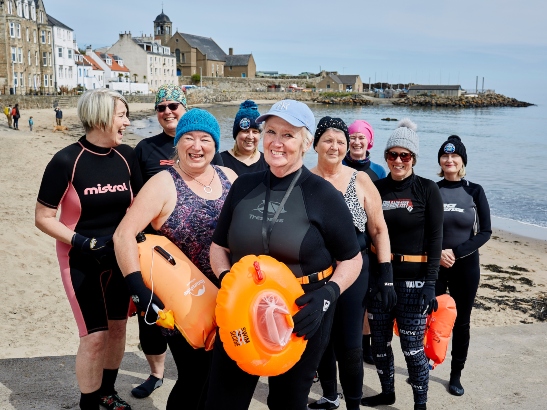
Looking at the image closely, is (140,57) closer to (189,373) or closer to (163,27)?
(163,27)

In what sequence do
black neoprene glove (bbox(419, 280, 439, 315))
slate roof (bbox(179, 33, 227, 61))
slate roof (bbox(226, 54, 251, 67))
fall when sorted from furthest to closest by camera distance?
slate roof (bbox(226, 54, 251, 67)) < slate roof (bbox(179, 33, 227, 61)) < black neoprene glove (bbox(419, 280, 439, 315))

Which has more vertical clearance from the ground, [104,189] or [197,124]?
[197,124]

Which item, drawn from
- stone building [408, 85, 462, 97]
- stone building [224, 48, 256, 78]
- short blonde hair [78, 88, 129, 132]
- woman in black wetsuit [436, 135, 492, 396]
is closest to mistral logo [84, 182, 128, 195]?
short blonde hair [78, 88, 129, 132]

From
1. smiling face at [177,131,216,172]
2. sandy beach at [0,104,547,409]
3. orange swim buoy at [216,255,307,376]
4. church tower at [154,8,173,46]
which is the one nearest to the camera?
orange swim buoy at [216,255,307,376]

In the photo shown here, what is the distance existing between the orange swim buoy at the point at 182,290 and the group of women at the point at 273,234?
82 millimetres

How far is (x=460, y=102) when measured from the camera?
104938mm

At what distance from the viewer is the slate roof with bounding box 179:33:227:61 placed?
103 m

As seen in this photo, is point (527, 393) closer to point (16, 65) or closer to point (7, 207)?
point (7, 207)

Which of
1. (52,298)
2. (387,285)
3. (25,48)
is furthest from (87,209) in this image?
(25,48)

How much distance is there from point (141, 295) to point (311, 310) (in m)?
1.00

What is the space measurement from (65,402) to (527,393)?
3809 mm

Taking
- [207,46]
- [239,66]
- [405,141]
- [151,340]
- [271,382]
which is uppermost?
[207,46]

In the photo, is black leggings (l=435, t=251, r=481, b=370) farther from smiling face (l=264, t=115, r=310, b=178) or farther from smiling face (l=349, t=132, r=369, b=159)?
smiling face (l=264, t=115, r=310, b=178)

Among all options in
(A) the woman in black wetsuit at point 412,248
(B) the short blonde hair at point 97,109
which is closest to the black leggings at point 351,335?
(A) the woman in black wetsuit at point 412,248
